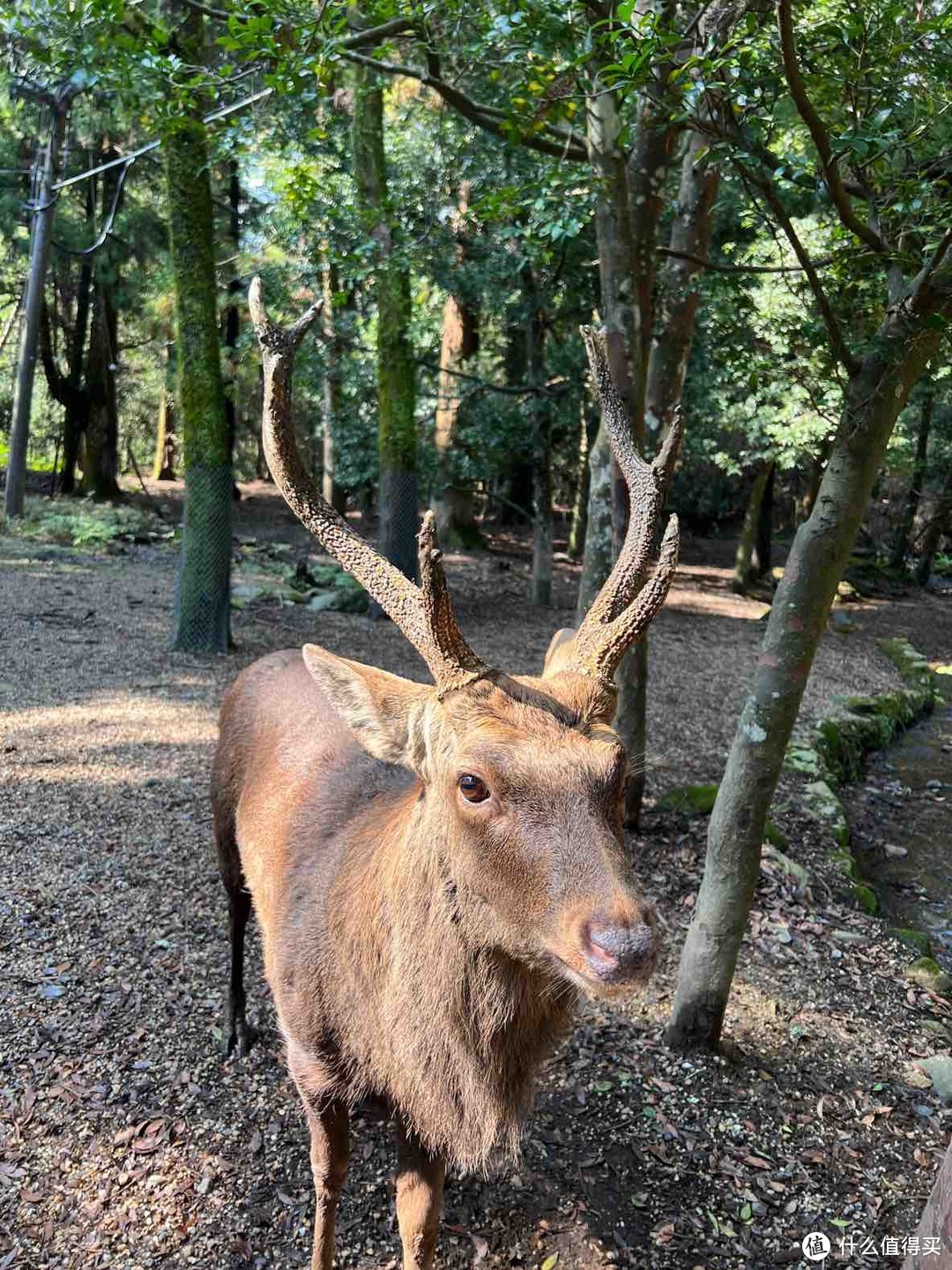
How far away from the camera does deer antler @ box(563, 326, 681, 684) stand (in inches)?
90.4

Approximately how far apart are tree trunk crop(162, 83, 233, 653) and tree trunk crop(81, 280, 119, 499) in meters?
12.8

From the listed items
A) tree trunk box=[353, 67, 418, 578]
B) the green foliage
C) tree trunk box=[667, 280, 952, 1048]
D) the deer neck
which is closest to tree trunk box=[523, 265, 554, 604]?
tree trunk box=[353, 67, 418, 578]

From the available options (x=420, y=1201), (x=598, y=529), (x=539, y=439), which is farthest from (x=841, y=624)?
(x=420, y=1201)

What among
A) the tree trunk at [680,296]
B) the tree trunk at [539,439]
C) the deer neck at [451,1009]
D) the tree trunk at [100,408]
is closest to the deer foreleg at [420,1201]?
the deer neck at [451,1009]

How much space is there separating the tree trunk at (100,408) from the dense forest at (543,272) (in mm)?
107

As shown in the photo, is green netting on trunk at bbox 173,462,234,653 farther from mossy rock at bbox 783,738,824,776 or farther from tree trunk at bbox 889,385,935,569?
tree trunk at bbox 889,385,935,569

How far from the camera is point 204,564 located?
8633 millimetres

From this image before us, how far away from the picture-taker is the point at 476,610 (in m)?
12.9

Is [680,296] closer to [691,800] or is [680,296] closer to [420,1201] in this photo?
[691,800]

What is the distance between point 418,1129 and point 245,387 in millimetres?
20822

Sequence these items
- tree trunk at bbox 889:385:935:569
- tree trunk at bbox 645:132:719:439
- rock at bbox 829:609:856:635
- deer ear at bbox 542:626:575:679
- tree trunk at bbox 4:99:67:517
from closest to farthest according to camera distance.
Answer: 1. deer ear at bbox 542:626:575:679
2. tree trunk at bbox 645:132:719:439
3. rock at bbox 829:609:856:635
4. tree trunk at bbox 4:99:67:517
5. tree trunk at bbox 889:385:935:569

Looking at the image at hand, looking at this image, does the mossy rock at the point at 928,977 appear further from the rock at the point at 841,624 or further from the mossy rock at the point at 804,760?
the rock at the point at 841,624

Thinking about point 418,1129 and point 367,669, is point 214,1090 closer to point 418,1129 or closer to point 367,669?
point 418,1129

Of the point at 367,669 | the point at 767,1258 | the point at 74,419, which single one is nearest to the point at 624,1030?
the point at 767,1258
